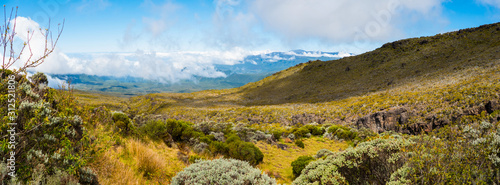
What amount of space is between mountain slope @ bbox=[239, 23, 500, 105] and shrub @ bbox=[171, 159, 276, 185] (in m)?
48.3

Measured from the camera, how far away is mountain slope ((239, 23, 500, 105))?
4459cm

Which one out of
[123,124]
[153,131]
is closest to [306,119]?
[153,131]

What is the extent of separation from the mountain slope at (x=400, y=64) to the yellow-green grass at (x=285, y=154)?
35844 mm

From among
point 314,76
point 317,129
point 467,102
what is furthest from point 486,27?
point 317,129

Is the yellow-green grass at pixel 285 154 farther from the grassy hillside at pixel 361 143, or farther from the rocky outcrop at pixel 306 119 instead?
the rocky outcrop at pixel 306 119

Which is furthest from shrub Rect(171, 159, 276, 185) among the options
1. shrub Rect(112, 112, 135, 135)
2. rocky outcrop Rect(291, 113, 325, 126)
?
rocky outcrop Rect(291, 113, 325, 126)

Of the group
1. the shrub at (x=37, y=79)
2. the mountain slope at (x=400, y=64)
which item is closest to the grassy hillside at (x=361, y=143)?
the shrub at (x=37, y=79)

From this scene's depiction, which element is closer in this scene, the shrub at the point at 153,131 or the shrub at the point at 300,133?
the shrub at the point at 153,131

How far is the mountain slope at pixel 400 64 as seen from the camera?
146 ft

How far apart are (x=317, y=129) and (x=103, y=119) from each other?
16.7 metres

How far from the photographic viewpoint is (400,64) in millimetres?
58656

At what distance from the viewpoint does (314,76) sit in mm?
84500

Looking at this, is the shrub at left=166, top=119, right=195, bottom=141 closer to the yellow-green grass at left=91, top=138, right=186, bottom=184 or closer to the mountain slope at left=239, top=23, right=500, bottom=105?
the yellow-green grass at left=91, top=138, right=186, bottom=184

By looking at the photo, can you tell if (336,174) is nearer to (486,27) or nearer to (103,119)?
(103,119)
